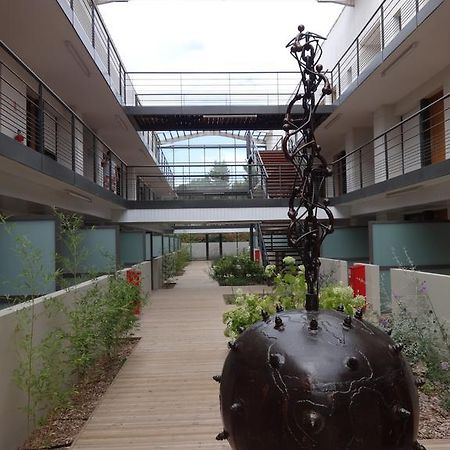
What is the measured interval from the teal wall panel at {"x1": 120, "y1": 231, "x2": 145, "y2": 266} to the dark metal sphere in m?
14.9

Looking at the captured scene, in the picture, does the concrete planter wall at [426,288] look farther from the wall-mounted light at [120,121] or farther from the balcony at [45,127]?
the wall-mounted light at [120,121]

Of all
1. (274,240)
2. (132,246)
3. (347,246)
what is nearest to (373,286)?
(347,246)

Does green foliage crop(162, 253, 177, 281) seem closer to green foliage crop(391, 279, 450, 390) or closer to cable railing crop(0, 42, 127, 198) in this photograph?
cable railing crop(0, 42, 127, 198)

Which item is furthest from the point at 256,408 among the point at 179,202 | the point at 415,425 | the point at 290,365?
the point at 179,202

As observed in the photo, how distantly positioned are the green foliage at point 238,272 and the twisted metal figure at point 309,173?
17892mm

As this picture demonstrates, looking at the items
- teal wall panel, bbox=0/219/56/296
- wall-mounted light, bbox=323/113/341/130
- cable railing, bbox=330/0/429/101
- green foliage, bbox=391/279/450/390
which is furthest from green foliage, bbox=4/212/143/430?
wall-mounted light, bbox=323/113/341/130

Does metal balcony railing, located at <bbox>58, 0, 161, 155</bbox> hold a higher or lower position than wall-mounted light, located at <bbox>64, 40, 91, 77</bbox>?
higher

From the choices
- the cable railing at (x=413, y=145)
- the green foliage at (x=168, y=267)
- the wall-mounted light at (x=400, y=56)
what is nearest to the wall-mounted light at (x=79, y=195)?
the cable railing at (x=413, y=145)

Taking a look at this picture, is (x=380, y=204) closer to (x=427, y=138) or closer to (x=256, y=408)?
(x=427, y=138)

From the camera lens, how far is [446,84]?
12828mm

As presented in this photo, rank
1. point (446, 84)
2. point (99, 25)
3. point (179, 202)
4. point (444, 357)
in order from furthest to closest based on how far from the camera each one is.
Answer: point (179, 202)
point (99, 25)
point (446, 84)
point (444, 357)

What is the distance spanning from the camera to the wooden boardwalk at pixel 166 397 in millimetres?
4879

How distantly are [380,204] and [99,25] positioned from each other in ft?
33.2

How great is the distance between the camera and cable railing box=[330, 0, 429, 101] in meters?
13.8
